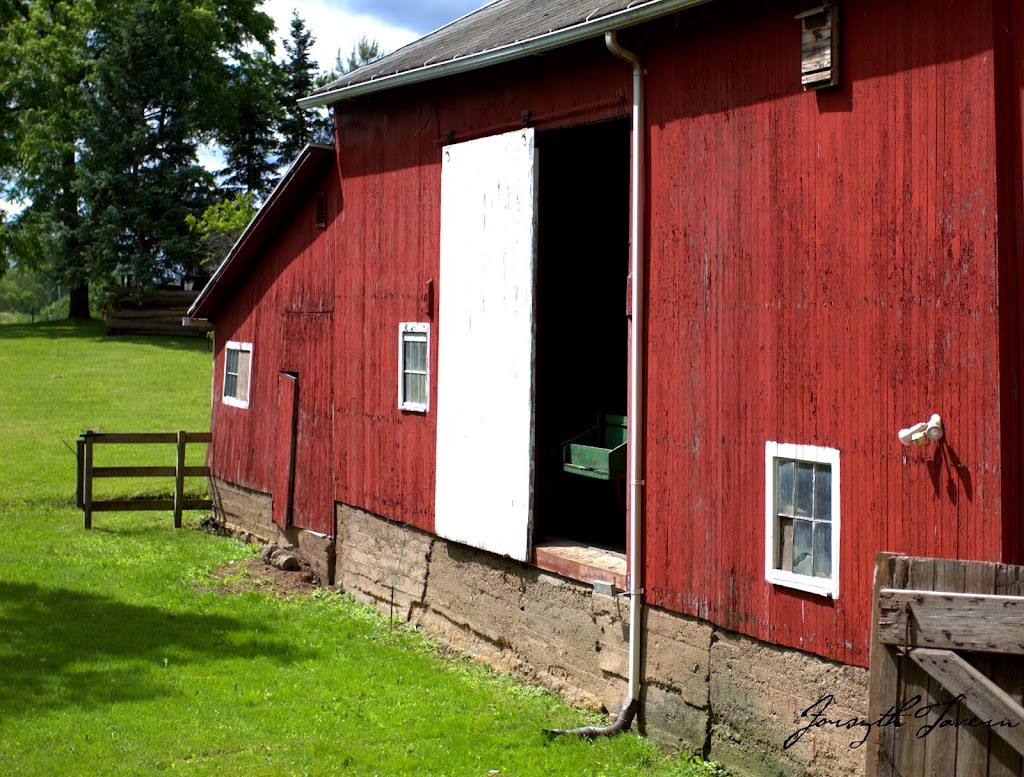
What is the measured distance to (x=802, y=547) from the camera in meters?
7.37

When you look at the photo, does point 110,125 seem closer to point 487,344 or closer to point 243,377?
point 243,377

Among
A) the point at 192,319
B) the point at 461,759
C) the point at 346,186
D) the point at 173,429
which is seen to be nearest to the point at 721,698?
the point at 461,759

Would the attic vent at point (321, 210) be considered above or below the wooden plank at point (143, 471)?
above

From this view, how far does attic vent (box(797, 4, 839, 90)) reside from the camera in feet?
23.3

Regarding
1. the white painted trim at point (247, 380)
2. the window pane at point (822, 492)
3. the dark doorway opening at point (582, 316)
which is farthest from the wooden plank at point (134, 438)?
the window pane at point (822, 492)

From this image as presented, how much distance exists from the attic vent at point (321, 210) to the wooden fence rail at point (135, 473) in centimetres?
472

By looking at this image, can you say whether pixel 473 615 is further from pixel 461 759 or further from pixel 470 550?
pixel 461 759

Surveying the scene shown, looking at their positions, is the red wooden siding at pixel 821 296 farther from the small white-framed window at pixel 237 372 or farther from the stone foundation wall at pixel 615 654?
the small white-framed window at pixel 237 372

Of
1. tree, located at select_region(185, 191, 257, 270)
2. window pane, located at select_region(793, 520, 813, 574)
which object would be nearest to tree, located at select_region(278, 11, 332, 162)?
tree, located at select_region(185, 191, 257, 270)

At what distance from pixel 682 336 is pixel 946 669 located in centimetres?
345

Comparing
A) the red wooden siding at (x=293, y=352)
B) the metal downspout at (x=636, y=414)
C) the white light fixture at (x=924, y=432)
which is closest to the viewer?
the white light fixture at (x=924, y=432)

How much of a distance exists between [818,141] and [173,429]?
20.8 meters

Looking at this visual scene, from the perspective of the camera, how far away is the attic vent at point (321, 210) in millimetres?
14062

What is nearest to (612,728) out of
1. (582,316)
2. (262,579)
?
(582,316)
